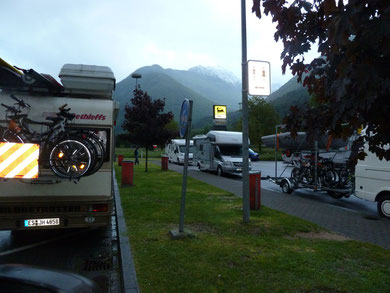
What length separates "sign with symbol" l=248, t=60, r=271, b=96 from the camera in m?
7.55

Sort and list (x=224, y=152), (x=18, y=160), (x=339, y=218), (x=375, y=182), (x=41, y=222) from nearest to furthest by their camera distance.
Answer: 1. (x=18, y=160)
2. (x=41, y=222)
3. (x=339, y=218)
4. (x=375, y=182)
5. (x=224, y=152)

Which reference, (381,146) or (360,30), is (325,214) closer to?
(381,146)

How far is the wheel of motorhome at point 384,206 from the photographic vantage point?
8.62 meters

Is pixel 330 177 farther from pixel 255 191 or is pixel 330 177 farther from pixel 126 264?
pixel 126 264

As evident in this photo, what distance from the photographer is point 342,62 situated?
230 centimetres

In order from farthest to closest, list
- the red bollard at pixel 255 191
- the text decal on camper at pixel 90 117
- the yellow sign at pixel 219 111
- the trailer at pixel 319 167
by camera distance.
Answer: the yellow sign at pixel 219 111 < the trailer at pixel 319 167 < the red bollard at pixel 255 191 < the text decal on camper at pixel 90 117

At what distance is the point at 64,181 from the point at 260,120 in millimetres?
52451

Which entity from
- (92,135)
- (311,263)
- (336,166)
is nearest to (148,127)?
(336,166)

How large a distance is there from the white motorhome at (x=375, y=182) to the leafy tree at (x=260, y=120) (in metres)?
44.7

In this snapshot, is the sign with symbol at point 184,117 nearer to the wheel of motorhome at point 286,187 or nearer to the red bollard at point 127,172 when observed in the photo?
the red bollard at point 127,172

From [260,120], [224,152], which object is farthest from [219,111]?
[260,120]

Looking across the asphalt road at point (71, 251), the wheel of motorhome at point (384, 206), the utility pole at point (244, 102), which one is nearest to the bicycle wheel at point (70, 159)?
the asphalt road at point (71, 251)

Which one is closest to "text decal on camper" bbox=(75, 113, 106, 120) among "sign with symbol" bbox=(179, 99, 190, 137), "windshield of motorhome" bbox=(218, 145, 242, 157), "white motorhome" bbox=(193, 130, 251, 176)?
"sign with symbol" bbox=(179, 99, 190, 137)

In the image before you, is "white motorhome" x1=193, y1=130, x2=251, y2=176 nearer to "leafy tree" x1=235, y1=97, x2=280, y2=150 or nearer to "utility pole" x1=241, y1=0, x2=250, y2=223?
"utility pole" x1=241, y1=0, x2=250, y2=223
